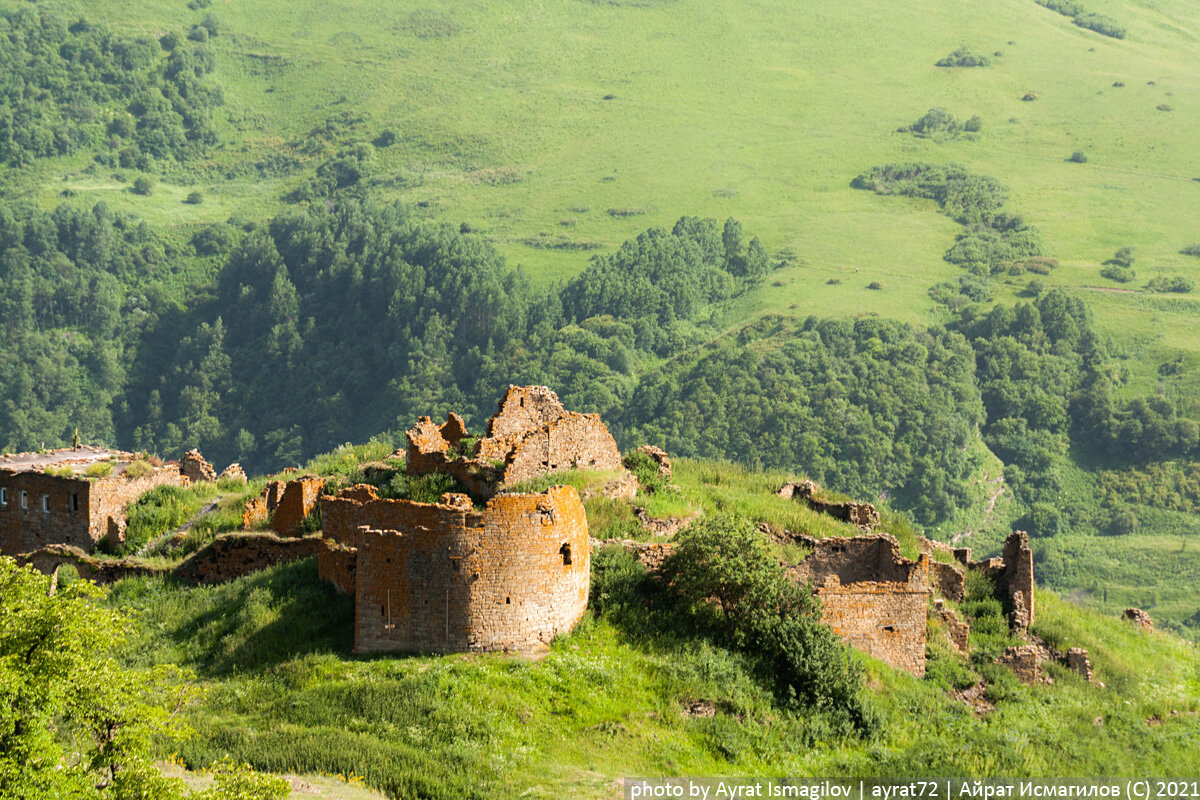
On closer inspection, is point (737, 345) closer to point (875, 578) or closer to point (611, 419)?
point (611, 419)

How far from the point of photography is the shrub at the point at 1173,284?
18625 centimetres

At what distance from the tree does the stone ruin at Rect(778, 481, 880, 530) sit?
80.8 ft

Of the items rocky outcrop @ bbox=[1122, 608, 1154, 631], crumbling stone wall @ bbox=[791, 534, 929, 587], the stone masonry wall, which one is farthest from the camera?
rocky outcrop @ bbox=[1122, 608, 1154, 631]

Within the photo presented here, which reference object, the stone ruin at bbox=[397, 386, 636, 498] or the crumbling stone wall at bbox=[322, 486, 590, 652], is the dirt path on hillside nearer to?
the stone ruin at bbox=[397, 386, 636, 498]

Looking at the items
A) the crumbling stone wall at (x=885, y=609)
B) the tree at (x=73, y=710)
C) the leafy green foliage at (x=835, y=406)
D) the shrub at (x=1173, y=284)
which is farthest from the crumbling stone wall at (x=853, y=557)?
the shrub at (x=1173, y=284)

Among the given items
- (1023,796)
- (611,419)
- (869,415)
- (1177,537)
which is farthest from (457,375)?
(1023,796)

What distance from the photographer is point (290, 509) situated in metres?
43.6

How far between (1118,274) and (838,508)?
501 ft

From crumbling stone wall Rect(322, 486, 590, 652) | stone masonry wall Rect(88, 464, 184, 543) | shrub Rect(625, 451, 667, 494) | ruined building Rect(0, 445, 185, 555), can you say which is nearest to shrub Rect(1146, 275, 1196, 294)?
shrub Rect(625, 451, 667, 494)

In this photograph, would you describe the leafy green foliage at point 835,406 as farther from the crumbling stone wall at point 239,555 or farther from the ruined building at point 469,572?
the ruined building at point 469,572

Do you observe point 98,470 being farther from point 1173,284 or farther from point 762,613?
point 1173,284

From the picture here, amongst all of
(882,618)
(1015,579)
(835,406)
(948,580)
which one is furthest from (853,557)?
(835,406)

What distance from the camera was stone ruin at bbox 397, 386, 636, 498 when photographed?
139 feet

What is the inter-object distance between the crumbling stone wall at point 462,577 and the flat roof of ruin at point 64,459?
59.6 ft
